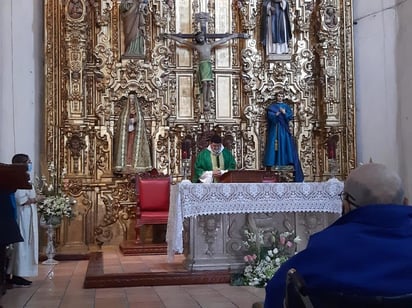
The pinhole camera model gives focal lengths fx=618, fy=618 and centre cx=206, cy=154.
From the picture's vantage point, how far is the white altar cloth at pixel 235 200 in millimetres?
8297

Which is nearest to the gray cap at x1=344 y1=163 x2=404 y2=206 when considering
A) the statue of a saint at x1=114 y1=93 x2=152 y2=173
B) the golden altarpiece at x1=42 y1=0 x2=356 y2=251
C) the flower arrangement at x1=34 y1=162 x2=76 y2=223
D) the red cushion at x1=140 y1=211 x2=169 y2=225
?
the flower arrangement at x1=34 y1=162 x2=76 y2=223

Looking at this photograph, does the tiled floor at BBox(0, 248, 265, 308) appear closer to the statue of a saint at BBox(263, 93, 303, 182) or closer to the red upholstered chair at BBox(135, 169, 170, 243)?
the red upholstered chair at BBox(135, 169, 170, 243)

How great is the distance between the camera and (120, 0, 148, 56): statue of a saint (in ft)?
43.0

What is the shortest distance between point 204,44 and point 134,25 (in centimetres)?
155

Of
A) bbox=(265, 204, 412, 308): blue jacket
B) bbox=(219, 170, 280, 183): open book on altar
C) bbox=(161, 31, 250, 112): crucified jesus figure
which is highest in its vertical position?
bbox=(161, 31, 250, 112): crucified jesus figure

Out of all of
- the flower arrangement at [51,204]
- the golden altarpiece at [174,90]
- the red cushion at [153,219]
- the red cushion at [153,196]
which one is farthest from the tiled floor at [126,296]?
the golden altarpiece at [174,90]

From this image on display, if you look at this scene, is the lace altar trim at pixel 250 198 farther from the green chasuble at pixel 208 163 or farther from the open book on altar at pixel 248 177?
the green chasuble at pixel 208 163

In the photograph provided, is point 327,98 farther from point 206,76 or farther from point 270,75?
point 206,76

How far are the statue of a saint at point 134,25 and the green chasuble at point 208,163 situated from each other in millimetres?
3094

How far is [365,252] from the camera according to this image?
2033mm

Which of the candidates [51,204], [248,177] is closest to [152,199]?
[51,204]

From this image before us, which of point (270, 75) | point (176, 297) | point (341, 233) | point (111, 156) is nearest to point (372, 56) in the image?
point (270, 75)

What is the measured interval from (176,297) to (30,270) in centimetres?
221

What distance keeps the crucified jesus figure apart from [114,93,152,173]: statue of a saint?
1457 millimetres
